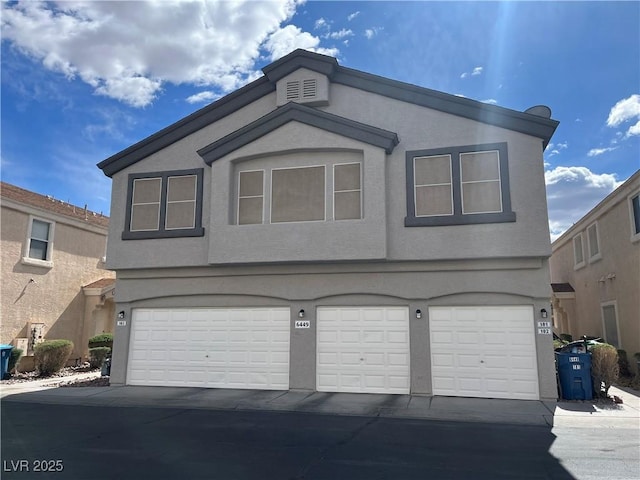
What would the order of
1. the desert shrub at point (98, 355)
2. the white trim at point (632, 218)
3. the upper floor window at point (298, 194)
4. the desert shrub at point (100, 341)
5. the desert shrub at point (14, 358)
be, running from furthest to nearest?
1. the desert shrub at point (100, 341)
2. the desert shrub at point (98, 355)
3. the desert shrub at point (14, 358)
4. the white trim at point (632, 218)
5. the upper floor window at point (298, 194)

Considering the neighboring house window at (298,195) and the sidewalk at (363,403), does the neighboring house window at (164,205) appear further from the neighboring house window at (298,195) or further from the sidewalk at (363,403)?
the sidewalk at (363,403)

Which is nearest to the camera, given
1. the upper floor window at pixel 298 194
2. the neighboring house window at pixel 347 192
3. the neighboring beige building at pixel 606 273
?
the neighboring house window at pixel 347 192

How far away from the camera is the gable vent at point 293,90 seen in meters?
14.7

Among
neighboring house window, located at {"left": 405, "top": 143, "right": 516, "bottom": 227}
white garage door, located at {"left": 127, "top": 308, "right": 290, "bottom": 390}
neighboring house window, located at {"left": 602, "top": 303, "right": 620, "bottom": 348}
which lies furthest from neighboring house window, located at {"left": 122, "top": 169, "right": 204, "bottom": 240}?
neighboring house window, located at {"left": 602, "top": 303, "right": 620, "bottom": 348}

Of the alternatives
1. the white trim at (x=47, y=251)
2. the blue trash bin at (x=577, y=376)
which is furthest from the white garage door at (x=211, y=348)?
the blue trash bin at (x=577, y=376)

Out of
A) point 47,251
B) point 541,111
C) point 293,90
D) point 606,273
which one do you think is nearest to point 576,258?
point 606,273

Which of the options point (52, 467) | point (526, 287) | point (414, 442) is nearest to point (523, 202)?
point (526, 287)

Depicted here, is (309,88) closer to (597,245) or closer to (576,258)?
(597,245)

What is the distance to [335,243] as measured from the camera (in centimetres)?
1323

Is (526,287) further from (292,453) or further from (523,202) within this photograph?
(292,453)

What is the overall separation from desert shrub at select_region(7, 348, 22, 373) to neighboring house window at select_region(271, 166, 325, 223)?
10.4m

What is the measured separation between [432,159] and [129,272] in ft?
31.0

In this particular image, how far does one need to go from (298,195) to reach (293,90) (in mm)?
3228

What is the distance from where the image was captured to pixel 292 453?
24.1ft
